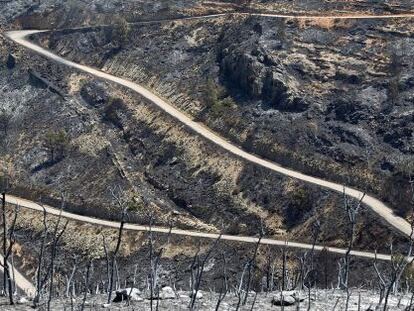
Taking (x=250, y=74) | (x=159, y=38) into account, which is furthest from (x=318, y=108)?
(x=159, y=38)

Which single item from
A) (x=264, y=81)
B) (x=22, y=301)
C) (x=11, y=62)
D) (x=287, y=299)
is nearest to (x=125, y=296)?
(x=22, y=301)

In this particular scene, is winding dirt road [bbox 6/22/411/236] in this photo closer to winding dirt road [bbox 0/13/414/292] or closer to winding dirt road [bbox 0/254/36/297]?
winding dirt road [bbox 0/13/414/292]

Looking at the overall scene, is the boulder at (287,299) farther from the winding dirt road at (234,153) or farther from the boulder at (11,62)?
the boulder at (11,62)

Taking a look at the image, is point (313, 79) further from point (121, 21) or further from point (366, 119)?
point (121, 21)

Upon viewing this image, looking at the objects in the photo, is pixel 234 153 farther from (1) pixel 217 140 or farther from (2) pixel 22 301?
(2) pixel 22 301

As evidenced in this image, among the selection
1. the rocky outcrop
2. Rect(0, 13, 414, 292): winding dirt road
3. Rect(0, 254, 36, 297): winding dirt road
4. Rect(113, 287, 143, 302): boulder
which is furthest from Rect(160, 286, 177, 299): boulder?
the rocky outcrop

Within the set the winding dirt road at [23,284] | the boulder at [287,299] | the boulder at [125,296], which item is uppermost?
the boulder at [287,299]

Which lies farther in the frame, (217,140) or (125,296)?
(217,140)

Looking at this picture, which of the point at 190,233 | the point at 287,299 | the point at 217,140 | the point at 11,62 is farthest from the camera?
the point at 11,62

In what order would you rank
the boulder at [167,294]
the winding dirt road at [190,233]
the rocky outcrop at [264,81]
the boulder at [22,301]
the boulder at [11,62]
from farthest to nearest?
1. the boulder at [11,62]
2. the rocky outcrop at [264,81]
3. the winding dirt road at [190,233]
4. the boulder at [167,294]
5. the boulder at [22,301]

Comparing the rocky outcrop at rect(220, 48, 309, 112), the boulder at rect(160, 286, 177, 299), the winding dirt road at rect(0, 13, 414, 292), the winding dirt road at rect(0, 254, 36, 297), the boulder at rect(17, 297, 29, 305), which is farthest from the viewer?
the rocky outcrop at rect(220, 48, 309, 112)

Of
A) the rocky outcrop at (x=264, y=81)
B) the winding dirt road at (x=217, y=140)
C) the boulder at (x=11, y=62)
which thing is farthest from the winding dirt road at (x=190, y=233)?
the boulder at (x=11, y=62)
